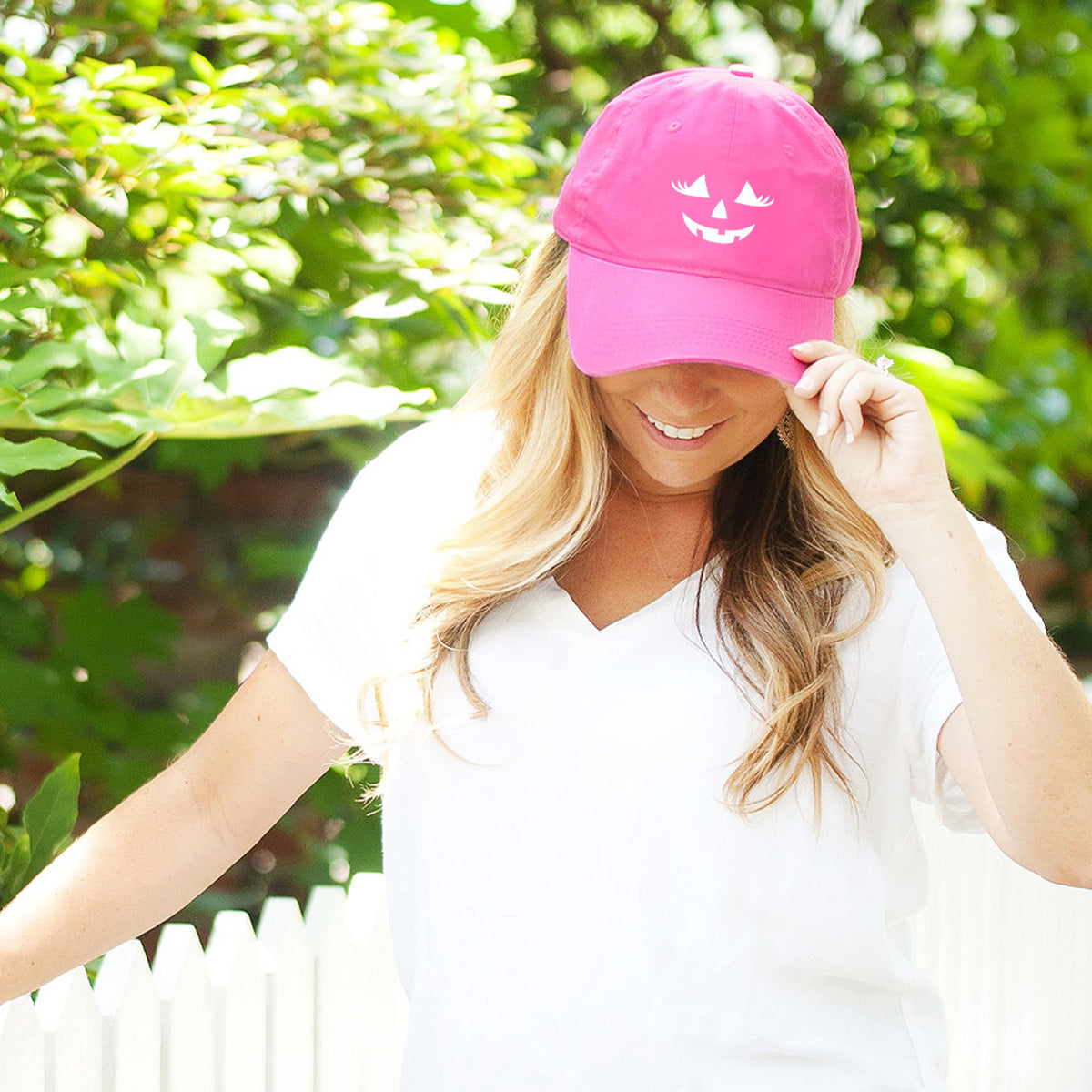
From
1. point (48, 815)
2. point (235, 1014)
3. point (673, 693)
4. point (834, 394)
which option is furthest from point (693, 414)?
point (235, 1014)

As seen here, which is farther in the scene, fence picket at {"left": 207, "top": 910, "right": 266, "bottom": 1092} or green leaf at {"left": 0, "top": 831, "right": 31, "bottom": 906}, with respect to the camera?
fence picket at {"left": 207, "top": 910, "right": 266, "bottom": 1092}

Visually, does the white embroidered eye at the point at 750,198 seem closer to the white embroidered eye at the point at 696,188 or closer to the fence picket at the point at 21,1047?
the white embroidered eye at the point at 696,188

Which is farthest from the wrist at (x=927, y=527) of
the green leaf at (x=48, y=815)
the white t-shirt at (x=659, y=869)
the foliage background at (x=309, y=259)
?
the green leaf at (x=48, y=815)

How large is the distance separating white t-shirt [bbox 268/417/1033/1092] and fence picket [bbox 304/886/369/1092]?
46cm

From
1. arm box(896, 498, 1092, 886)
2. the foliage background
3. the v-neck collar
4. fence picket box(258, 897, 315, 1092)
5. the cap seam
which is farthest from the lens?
fence picket box(258, 897, 315, 1092)

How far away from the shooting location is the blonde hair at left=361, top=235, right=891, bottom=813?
4.20 ft

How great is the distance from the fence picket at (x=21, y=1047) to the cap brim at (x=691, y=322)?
0.84 m

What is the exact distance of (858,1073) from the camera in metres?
1.29

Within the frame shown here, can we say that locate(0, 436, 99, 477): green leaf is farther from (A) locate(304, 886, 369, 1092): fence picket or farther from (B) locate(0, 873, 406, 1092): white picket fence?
(A) locate(304, 886, 369, 1092): fence picket

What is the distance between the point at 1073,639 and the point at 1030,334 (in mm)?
1135

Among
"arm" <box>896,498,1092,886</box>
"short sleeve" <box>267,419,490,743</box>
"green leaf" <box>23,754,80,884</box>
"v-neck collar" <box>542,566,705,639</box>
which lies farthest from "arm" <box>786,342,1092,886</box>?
"green leaf" <box>23,754,80,884</box>

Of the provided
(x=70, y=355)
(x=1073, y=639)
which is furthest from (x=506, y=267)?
(x=1073, y=639)

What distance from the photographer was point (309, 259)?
200cm

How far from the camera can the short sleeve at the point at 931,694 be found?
125 centimetres
